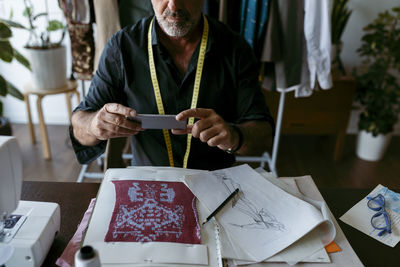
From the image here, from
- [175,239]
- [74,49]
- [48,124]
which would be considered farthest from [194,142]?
[48,124]

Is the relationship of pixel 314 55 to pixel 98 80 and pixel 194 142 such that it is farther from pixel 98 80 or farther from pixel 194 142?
pixel 98 80

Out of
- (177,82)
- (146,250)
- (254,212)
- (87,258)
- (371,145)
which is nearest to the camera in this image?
(87,258)

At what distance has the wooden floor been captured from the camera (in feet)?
8.18

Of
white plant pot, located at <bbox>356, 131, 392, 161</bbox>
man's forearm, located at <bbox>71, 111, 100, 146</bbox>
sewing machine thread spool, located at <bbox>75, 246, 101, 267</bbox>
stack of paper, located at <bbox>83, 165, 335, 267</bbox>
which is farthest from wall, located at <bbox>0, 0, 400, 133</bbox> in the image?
sewing machine thread spool, located at <bbox>75, 246, 101, 267</bbox>

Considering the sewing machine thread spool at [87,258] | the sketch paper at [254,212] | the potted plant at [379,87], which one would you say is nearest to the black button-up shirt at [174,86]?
the sketch paper at [254,212]

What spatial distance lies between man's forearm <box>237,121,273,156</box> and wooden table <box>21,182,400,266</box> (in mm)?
293

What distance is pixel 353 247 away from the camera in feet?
2.49

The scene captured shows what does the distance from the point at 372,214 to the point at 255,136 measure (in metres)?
0.45

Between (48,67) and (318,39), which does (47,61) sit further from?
(318,39)

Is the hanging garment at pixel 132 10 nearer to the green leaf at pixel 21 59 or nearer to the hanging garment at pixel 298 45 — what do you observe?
the hanging garment at pixel 298 45

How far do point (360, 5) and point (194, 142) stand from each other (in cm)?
223

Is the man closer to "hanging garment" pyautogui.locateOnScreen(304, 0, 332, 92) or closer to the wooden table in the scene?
the wooden table

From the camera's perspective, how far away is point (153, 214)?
2.50 feet

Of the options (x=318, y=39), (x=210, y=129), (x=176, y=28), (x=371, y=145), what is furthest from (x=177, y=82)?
(x=371, y=145)
